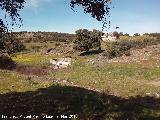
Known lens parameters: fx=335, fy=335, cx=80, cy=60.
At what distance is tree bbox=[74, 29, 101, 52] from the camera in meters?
88.1

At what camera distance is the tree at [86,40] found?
3469 inches

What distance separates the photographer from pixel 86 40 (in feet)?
289

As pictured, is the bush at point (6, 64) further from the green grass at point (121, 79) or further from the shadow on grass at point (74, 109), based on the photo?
the shadow on grass at point (74, 109)

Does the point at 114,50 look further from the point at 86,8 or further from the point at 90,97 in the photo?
the point at 86,8

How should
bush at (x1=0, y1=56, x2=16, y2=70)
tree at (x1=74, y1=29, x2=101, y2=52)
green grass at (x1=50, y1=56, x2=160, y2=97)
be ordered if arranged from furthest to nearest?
tree at (x1=74, y1=29, x2=101, y2=52) → bush at (x1=0, y1=56, x2=16, y2=70) → green grass at (x1=50, y1=56, x2=160, y2=97)

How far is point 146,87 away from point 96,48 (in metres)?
58.8

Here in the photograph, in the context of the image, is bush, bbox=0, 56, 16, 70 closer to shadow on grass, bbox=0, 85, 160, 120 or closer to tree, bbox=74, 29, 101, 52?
tree, bbox=74, 29, 101, 52

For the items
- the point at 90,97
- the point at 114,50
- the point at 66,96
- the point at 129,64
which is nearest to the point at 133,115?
the point at 90,97

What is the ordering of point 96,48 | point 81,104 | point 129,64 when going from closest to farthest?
point 81,104 → point 129,64 → point 96,48

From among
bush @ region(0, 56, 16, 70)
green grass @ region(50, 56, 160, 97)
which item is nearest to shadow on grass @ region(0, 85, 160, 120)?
green grass @ region(50, 56, 160, 97)

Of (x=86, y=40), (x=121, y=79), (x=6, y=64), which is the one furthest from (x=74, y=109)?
(x=86, y=40)

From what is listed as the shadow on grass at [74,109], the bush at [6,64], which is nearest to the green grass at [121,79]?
the bush at [6,64]

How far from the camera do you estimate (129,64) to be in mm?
56062

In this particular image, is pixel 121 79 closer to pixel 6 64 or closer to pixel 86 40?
pixel 6 64
